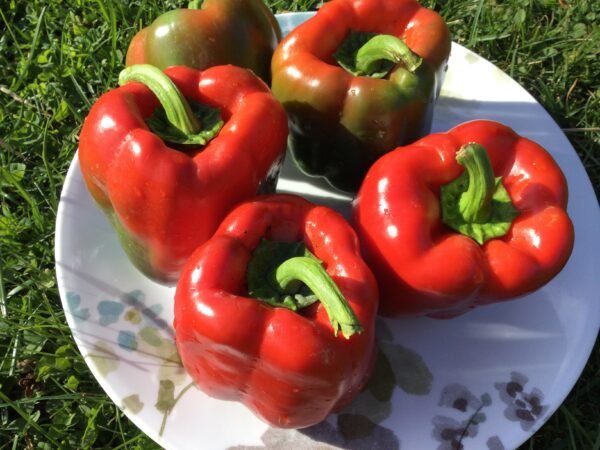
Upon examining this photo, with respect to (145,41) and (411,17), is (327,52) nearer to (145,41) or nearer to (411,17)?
(411,17)

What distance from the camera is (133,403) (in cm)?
158

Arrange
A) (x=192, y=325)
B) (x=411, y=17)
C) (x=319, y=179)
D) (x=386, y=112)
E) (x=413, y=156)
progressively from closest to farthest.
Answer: (x=192, y=325), (x=413, y=156), (x=386, y=112), (x=411, y=17), (x=319, y=179)

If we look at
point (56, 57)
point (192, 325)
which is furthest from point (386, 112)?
point (56, 57)

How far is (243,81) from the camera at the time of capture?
162cm

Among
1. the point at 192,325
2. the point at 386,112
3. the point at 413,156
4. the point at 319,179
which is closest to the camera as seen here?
the point at 192,325

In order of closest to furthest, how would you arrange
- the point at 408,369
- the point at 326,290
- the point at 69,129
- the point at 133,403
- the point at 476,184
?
the point at 326,290
the point at 476,184
the point at 133,403
the point at 408,369
the point at 69,129

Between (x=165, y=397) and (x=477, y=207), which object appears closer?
(x=477, y=207)

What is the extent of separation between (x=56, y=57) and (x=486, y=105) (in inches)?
59.3

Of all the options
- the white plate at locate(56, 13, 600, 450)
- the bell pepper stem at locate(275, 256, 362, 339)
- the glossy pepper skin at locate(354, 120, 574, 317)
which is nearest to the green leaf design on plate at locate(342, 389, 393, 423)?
the white plate at locate(56, 13, 600, 450)

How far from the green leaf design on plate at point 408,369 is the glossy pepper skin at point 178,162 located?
0.52m

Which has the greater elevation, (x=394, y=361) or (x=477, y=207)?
(x=477, y=207)

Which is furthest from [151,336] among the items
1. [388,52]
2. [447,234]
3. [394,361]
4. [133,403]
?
[388,52]

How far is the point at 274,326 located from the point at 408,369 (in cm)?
50

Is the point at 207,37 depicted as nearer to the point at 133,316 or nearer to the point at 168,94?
the point at 168,94
